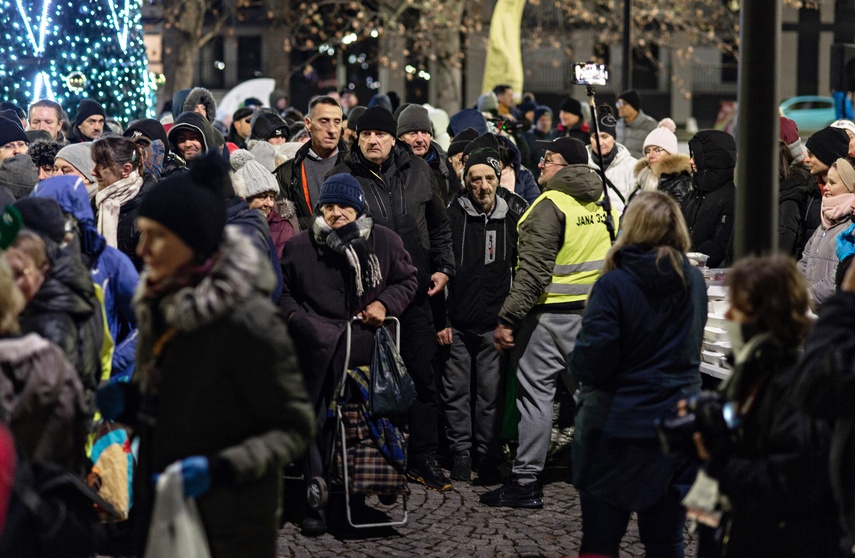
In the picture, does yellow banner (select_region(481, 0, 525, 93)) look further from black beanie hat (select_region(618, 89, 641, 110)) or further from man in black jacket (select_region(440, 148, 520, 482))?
man in black jacket (select_region(440, 148, 520, 482))

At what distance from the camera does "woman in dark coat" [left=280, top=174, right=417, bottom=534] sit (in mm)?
7035

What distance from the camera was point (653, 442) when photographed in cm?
518

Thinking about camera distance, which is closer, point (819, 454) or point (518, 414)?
point (819, 454)

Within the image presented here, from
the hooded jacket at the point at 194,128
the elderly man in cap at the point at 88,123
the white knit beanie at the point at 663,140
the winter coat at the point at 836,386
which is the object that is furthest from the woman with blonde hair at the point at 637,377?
the elderly man in cap at the point at 88,123

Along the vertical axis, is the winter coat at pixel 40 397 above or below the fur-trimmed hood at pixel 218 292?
below

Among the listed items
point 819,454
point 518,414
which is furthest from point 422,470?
point 819,454

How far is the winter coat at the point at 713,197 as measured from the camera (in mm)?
9312

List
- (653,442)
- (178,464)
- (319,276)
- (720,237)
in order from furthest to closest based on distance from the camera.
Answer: (720,237) < (319,276) < (653,442) < (178,464)

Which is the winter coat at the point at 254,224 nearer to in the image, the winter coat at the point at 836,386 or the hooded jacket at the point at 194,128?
the hooded jacket at the point at 194,128

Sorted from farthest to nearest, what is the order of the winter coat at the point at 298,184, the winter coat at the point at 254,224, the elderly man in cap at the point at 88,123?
the elderly man in cap at the point at 88,123 < the winter coat at the point at 298,184 < the winter coat at the point at 254,224

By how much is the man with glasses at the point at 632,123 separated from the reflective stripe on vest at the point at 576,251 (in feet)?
25.3

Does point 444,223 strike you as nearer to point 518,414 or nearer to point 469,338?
point 469,338

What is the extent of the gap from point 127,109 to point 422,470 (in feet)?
26.1

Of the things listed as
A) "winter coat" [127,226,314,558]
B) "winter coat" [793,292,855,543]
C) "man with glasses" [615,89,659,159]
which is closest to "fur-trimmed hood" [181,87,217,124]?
"man with glasses" [615,89,659,159]
